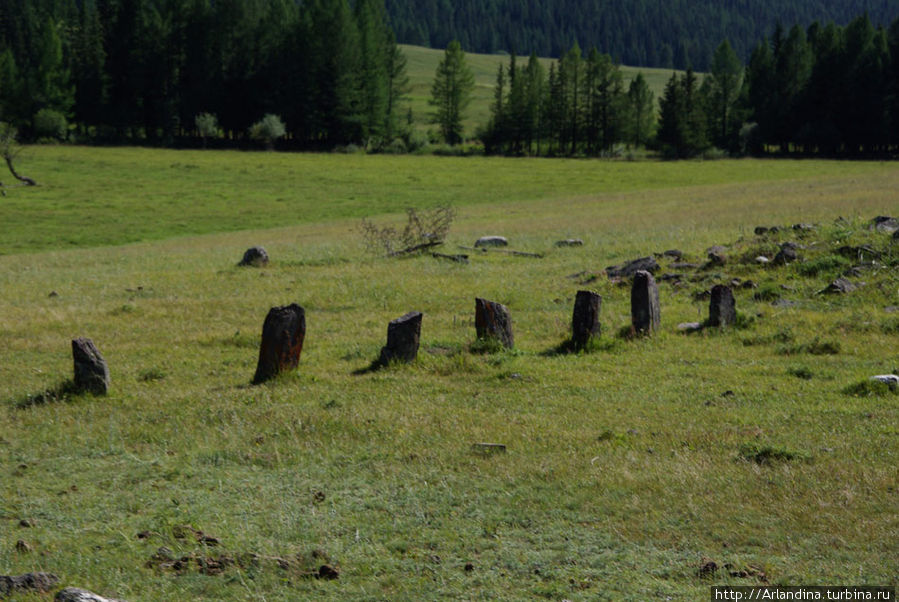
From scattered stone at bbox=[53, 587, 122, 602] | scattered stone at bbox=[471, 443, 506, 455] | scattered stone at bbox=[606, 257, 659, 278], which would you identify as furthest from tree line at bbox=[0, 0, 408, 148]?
scattered stone at bbox=[53, 587, 122, 602]

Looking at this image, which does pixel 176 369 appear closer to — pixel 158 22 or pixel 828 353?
pixel 828 353

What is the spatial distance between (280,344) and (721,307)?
8.47 m

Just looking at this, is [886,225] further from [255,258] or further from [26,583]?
[26,583]

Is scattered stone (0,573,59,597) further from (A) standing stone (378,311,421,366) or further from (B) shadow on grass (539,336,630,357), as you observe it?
(B) shadow on grass (539,336,630,357)

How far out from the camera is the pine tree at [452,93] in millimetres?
131875

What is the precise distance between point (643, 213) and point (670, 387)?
105 ft

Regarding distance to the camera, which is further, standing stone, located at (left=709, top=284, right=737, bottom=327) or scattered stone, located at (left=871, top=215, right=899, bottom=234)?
scattered stone, located at (left=871, top=215, right=899, bottom=234)

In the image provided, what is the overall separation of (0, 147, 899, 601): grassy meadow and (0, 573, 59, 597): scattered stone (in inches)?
15.2

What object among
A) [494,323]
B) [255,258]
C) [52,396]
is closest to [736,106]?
[255,258]

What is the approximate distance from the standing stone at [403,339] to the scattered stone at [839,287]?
9.66 m

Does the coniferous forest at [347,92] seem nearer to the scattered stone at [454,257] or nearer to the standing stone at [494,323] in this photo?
the scattered stone at [454,257]

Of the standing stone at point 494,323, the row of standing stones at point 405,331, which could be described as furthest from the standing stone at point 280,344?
the standing stone at point 494,323

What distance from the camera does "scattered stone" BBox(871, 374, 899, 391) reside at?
11625 millimetres

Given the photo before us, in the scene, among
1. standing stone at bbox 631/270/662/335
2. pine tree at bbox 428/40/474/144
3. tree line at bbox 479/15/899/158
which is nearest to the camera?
standing stone at bbox 631/270/662/335
